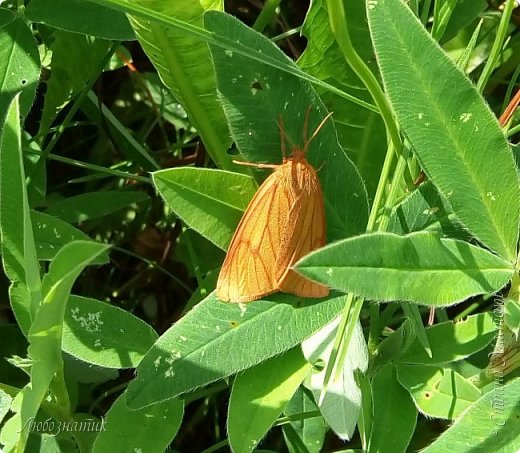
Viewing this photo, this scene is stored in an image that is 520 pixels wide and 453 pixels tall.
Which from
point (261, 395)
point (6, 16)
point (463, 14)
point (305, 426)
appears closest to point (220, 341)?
point (261, 395)

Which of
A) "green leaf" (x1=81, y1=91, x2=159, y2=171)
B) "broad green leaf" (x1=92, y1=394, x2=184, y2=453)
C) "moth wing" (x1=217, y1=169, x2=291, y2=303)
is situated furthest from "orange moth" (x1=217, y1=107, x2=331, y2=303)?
"green leaf" (x1=81, y1=91, x2=159, y2=171)

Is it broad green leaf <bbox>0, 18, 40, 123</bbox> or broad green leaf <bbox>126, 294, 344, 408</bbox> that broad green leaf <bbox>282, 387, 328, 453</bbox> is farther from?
broad green leaf <bbox>0, 18, 40, 123</bbox>

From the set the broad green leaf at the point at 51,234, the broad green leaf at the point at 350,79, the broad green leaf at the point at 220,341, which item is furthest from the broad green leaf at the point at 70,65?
the broad green leaf at the point at 220,341

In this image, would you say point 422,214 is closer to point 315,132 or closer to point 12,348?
point 315,132

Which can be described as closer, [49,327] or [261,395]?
[49,327]

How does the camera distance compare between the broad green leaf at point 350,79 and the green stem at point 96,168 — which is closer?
the broad green leaf at point 350,79

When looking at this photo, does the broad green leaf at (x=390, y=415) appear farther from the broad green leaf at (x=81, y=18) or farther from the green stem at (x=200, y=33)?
the broad green leaf at (x=81, y=18)
